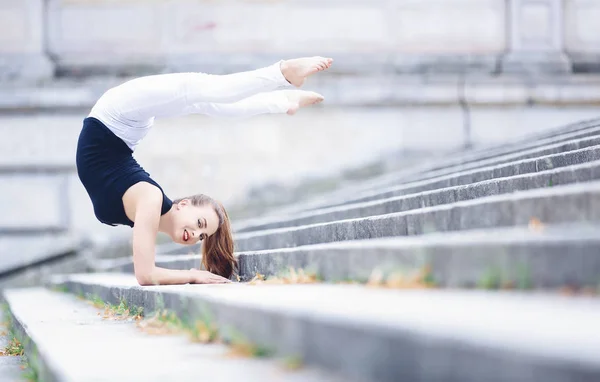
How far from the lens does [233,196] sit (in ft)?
33.8

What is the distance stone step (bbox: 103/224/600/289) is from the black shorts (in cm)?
183

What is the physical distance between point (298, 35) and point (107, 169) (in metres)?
6.00

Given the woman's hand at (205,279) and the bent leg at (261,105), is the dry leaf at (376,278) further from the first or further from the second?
the bent leg at (261,105)

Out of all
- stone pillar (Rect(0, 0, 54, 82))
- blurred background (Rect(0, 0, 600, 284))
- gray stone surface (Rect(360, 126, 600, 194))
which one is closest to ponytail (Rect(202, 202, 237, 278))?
gray stone surface (Rect(360, 126, 600, 194))

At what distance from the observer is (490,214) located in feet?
10.3

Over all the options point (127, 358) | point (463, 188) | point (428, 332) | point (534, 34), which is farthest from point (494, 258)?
point (534, 34)

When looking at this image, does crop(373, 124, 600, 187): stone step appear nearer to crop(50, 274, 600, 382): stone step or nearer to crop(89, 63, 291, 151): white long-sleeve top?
crop(89, 63, 291, 151): white long-sleeve top

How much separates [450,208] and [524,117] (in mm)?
7391

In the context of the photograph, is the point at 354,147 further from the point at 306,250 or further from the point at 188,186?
the point at 306,250

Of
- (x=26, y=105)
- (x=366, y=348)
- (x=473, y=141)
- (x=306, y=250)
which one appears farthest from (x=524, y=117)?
(x=366, y=348)

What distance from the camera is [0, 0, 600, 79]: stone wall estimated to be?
10.2 meters

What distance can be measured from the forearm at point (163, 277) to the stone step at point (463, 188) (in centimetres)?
132

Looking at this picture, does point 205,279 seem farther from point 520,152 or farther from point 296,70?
point 520,152

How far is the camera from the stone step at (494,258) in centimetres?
222
